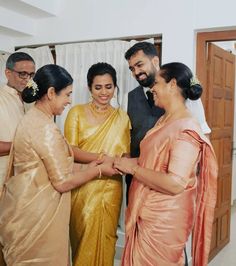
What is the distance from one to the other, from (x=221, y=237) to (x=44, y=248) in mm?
2211

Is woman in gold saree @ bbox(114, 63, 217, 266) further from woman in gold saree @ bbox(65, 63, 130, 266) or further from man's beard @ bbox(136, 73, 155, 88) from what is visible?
man's beard @ bbox(136, 73, 155, 88)

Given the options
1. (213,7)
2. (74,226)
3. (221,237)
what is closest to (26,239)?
(74,226)

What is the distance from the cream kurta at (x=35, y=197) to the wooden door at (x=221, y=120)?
159cm

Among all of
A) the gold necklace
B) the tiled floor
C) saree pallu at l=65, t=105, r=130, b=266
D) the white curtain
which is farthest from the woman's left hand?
the tiled floor

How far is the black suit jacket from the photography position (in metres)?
2.21

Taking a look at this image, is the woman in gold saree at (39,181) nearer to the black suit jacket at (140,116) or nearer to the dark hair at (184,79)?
the dark hair at (184,79)

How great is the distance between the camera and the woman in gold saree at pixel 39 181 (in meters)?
1.61

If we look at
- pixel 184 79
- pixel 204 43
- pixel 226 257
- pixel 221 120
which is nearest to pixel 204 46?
pixel 204 43

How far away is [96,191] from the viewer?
2039mm

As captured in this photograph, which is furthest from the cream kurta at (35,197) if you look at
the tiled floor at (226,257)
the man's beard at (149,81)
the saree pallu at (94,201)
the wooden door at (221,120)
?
the wooden door at (221,120)

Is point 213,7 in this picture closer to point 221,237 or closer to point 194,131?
point 194,131

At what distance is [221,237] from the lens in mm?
Answer: 3355

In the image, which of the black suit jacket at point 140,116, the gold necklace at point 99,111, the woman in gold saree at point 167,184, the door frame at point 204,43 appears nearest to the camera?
the woman in gold saree at point 167,184

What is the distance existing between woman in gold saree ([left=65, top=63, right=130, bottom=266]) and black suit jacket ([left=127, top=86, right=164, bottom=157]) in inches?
7.3
